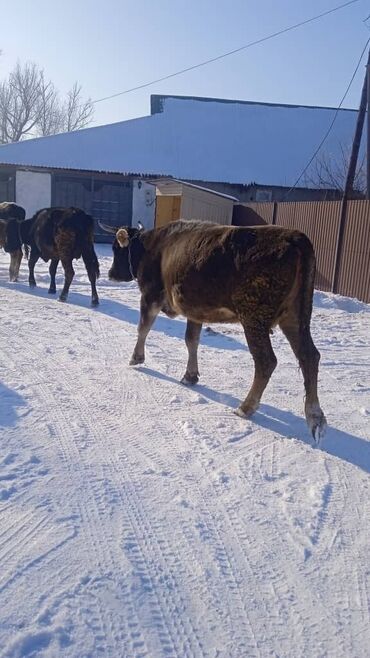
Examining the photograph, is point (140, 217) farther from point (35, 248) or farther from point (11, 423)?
point (11, 423)

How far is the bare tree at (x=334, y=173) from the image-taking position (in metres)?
28.7

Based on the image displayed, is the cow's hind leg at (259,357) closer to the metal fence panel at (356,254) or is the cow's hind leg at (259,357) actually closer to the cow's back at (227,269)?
the cow's back at (227,269)

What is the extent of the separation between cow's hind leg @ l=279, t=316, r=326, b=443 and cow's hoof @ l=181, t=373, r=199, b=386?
4.02ft

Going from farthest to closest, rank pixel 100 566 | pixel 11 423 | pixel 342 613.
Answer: pixel 11 423, pixel 100 566, pixel 342 613

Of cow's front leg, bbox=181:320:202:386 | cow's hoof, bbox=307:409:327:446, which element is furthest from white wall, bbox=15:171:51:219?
cow's hoof, bbox=307:409:327:446

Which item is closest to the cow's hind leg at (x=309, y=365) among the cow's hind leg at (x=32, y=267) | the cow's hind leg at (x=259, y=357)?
the cow's hind leg at (x=259, y=357)

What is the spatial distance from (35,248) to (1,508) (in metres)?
9.72

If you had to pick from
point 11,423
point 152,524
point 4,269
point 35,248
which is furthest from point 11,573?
point 4,269

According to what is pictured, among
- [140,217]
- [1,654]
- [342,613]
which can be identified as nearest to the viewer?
[1,654]

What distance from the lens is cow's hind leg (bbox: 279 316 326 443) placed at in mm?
4574

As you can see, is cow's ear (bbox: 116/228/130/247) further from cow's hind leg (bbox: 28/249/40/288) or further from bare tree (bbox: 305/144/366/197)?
bare tree (bbox: 305/144/366/197)

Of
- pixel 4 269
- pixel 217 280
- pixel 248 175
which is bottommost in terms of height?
pixel 4 269

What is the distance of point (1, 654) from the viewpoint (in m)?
2.22

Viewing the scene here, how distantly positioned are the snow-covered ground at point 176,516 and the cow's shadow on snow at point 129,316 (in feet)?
5.22
